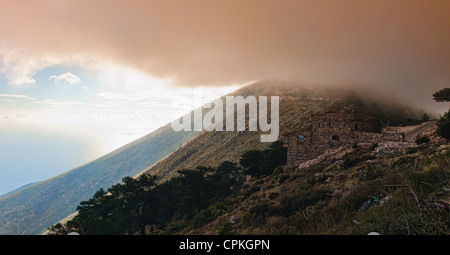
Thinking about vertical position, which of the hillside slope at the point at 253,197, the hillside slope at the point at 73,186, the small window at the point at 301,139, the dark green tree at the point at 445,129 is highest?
the dark green tree at the point at 445,129

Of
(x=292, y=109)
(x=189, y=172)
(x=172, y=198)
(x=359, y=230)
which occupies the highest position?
(x=292, y=109)

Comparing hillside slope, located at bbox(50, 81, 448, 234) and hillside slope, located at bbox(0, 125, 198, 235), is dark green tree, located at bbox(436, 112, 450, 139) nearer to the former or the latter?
hillside slope, located at bbox(50, 81, 448, 234)

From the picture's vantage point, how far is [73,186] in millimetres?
145500

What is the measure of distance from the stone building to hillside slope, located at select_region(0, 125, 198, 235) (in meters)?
113

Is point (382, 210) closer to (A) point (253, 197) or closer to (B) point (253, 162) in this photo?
(A) point (253, 197)

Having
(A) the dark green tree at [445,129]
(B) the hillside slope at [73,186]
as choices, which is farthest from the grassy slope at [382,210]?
(B) the hillside slope at [73,186]

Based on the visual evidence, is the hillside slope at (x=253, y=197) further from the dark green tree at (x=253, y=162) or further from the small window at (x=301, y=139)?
the small window at (x=301, y=139)

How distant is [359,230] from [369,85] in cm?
10197

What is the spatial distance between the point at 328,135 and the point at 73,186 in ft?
539

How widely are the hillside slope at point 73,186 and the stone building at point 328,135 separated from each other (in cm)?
11306

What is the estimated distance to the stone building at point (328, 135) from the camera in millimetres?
28875

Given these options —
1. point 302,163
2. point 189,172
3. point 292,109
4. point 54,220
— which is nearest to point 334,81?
point 292,109

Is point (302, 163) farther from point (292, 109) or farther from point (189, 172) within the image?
point (292, 109)

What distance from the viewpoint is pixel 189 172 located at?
29.2 metres
